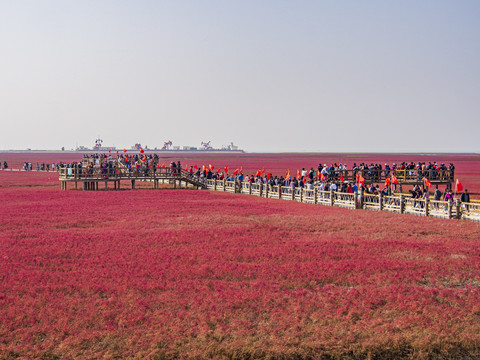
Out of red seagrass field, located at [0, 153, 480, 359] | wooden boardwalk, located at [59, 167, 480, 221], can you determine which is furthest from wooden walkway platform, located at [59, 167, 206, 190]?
red seagrass field, located at [0, 153, 480, 359]

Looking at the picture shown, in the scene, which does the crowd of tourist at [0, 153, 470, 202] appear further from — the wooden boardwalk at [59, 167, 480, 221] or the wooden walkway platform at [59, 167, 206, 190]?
the wooden boardwalk at [59, 167, 480, 221]

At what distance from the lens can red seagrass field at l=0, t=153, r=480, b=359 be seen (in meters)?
12.4

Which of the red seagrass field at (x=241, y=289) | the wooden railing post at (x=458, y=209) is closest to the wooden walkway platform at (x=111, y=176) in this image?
the red seagrass field at (x=241, y=289)

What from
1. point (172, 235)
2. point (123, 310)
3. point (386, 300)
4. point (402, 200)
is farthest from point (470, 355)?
point (402, 200)

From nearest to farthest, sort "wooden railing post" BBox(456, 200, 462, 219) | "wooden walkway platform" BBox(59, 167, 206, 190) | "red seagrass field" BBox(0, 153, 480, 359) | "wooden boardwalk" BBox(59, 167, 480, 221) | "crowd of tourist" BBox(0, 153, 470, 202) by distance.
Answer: "red seagrass field" BBox(0, 153, 480, 359)
"wooden railing post" BBox(456, 200, 462, 219)
"wooden boardwalk" BBox(59, 167, 480, 221)
"crowd of tourist" BBox(0, 153, 470, 202)
"wooden walkway platform" BBox(59, 167, 206, 190)

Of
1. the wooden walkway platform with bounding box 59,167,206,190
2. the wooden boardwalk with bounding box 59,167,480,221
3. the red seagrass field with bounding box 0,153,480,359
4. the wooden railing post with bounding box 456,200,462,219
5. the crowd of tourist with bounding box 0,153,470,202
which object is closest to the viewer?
the red seagrass field with bounding box 0,153,480,359

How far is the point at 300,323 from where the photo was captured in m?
13.5

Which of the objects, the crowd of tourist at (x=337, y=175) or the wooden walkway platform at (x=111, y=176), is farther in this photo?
the wooden walkway platform at (x=111, y=176)

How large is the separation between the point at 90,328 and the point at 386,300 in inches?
315

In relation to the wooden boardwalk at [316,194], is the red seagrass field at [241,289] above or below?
below

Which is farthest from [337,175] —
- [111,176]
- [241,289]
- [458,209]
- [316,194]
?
[241,289]

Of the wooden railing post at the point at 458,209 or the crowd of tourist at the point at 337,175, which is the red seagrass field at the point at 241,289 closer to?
the wooden railing post at the point at 458,209

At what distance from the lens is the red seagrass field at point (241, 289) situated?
1242 cm

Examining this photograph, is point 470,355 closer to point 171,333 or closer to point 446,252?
point 171,333
